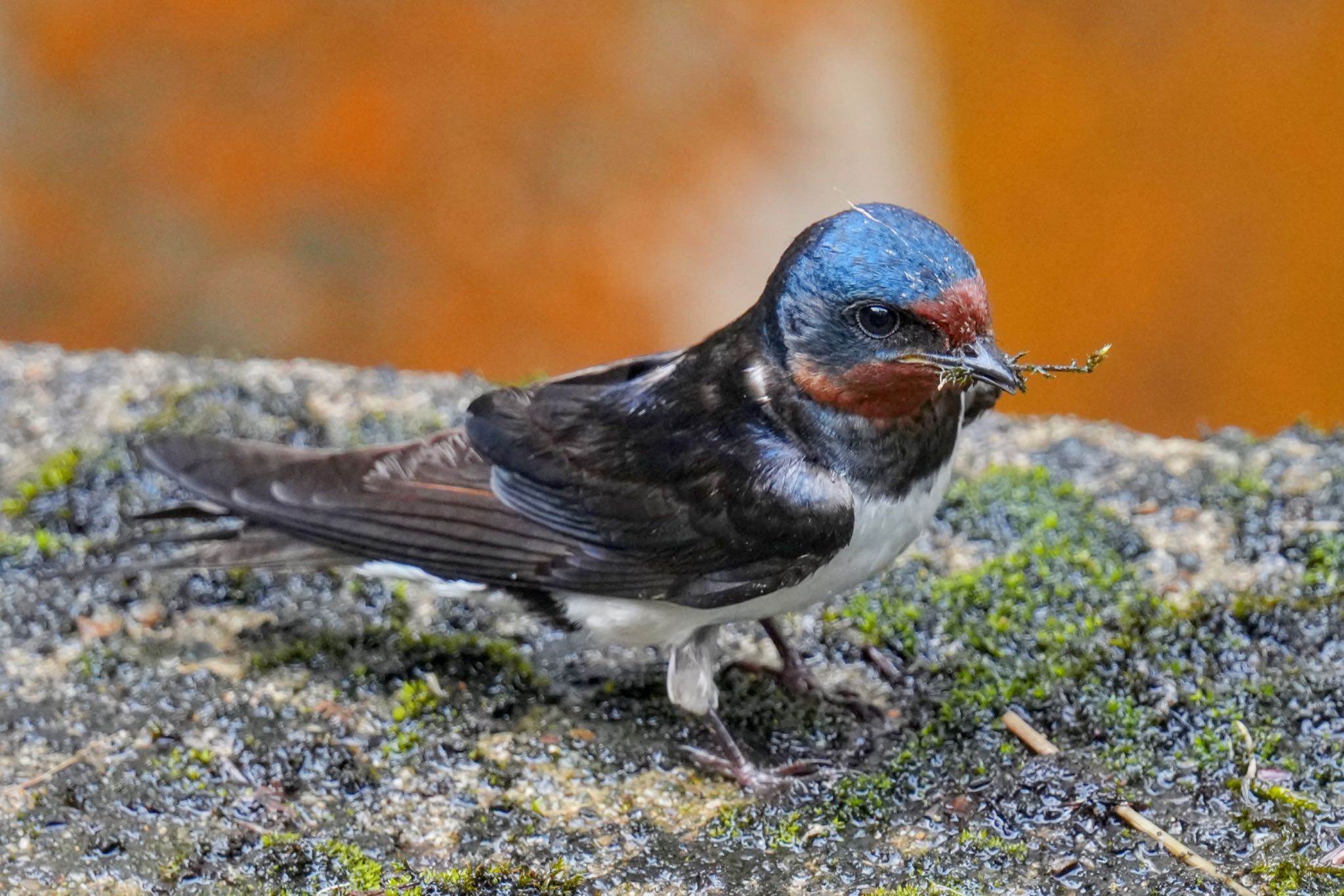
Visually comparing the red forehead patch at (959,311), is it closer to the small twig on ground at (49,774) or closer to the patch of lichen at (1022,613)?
the patch of lichen at (1022,613)

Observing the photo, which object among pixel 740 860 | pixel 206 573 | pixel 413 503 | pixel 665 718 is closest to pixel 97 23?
pixel 206 573

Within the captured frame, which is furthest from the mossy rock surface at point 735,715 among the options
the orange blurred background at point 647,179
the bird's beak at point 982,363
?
the orange blurred background at point 647,179

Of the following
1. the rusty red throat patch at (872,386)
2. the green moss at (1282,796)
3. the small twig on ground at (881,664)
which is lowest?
the green moss at (1282,796)

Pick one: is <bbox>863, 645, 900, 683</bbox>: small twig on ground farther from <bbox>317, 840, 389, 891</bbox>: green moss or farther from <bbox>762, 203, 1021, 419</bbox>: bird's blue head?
<bbox>317, 840, 389, 891</bbox>: green moss

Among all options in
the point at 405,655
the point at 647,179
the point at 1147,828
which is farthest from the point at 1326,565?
the point at 647,179

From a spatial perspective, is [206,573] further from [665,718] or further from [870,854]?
[870,854]
